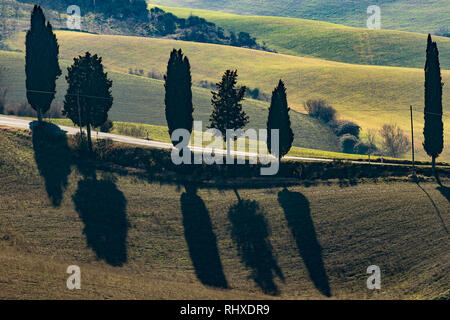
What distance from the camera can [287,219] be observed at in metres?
62.1

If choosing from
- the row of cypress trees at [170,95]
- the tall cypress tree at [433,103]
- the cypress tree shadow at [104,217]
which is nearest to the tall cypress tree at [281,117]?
the row of cypress trees at [170,95]

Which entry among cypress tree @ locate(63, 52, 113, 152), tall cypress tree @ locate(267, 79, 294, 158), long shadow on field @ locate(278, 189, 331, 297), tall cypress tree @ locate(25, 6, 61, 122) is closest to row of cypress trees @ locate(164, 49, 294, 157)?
tall cypress tree @ locate(267, 79, 294, 158)

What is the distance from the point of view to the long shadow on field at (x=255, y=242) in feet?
179

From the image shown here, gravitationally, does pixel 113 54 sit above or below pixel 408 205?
above

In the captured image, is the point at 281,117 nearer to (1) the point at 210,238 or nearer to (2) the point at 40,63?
(1) the point at 210,238

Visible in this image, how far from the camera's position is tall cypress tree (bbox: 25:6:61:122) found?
75.0 m

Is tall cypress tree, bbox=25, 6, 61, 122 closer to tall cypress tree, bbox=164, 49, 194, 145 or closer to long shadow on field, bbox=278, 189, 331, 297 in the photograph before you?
tall cypress tree, bbox=164, 49, 194, 145

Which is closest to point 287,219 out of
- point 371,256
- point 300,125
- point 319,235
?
point 319,235

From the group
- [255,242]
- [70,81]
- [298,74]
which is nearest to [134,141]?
[70,81]

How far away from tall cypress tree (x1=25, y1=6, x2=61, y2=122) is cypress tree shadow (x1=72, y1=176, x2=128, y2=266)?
13746 millimetres

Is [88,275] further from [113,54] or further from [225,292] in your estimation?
[113,54]

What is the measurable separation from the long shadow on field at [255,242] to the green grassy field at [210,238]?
0.09 metres
